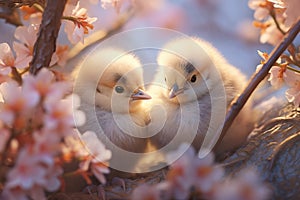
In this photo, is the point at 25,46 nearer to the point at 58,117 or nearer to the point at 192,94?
the point at 58,117

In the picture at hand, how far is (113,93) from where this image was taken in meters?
1.07

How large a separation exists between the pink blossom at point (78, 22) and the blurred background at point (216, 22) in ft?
1.84

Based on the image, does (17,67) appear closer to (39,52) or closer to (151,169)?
(39,52)

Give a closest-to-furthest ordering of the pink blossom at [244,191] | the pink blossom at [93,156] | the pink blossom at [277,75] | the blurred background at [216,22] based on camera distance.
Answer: the pink blossom at [244,191], the pink blossom at [93,156], the pink blossom at [277,75], the blurred background at [216,22]

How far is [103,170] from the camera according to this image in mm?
609

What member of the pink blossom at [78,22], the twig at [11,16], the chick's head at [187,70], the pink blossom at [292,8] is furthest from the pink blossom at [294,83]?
the twig at [11,16]

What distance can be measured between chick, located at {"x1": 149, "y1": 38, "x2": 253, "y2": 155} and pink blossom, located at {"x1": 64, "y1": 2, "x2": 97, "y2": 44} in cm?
29

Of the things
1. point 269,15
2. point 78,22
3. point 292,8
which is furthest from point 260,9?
point 78,22

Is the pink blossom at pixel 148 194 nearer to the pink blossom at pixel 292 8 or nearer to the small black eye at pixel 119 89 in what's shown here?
the pink blossom at pixel 292 8

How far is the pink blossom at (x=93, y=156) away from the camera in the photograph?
0.61m

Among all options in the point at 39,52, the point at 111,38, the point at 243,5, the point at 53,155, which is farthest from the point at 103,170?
the point at 243,5

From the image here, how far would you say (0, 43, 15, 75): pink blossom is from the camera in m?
0.74

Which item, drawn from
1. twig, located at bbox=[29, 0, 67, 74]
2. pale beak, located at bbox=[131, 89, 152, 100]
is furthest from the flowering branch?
twig, located at bbox=[29, 0, 67, 74]

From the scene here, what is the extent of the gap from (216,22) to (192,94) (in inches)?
22.7
